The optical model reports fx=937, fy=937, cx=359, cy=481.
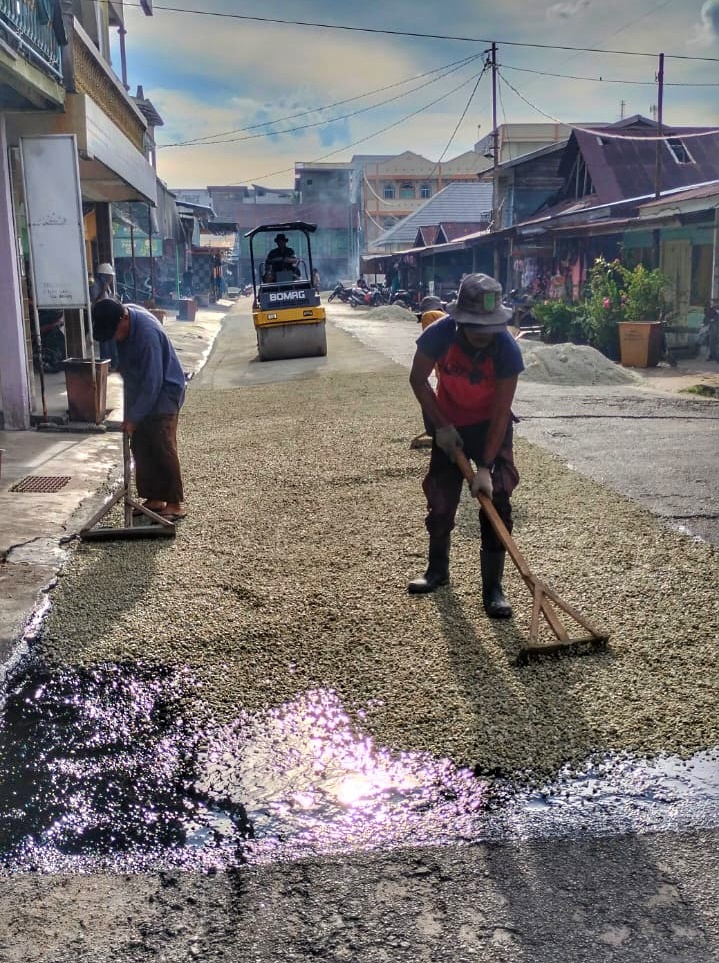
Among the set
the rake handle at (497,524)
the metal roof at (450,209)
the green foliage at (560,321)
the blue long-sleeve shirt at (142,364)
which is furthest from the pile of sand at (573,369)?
the metal roof at (450,209)

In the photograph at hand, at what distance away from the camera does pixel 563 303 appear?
1928 cm

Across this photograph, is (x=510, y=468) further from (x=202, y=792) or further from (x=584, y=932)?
(x=584, y=932)

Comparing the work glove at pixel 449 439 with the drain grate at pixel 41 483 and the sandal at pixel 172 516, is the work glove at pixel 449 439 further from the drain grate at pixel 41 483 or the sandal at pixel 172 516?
the drain grate at pixel 41 483

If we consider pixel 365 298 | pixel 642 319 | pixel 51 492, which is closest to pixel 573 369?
pixel 642 319

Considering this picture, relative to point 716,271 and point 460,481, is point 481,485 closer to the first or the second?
point 460,481

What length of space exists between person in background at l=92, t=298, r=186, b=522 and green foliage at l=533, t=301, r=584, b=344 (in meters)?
13.8

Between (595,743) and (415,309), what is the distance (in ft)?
→ 105

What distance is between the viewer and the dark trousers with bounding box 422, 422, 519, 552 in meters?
4.39

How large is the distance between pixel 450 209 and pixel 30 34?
36.9 metres

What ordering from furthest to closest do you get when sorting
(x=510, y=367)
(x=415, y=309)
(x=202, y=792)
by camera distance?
(x=415, y=309) < (x=510, y=367) < (x=202, y=792)

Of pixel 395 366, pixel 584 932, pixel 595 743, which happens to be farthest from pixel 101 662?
pixel 395 366

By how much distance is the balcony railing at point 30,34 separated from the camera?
7.44 metres

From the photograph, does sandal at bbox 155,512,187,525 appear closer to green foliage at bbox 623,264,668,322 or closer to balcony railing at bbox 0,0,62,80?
balcony railing at bbox 0,0,62,80

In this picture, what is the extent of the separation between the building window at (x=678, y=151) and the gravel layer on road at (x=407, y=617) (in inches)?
830
